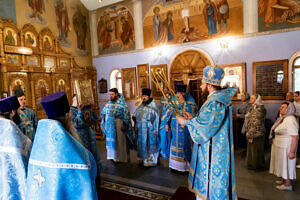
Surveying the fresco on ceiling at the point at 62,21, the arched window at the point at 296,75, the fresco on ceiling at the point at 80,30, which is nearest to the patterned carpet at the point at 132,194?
the arched window at the point at 296,75

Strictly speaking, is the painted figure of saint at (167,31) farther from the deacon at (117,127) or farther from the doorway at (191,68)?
the deacon at (117,127)

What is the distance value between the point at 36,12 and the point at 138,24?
14.4 ft

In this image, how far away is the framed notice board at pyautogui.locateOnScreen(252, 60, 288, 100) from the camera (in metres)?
6.90

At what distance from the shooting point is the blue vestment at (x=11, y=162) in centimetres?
203

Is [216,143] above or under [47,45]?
under

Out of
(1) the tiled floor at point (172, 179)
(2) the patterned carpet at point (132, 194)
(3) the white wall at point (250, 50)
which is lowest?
(1) the tiled floor at point (172, 179)

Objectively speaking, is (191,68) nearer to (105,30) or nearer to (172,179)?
(172,179)

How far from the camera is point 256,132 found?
4605 millimetres

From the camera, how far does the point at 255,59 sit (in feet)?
24.0

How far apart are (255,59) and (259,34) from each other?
89 centimetres

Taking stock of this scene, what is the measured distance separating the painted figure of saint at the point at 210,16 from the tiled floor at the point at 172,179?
505 centimetres

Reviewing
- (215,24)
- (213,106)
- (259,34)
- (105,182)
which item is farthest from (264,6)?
(105,182)

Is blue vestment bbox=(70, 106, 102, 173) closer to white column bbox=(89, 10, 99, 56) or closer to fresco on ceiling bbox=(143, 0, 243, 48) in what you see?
fresco on ceiling bbox=(143, 0, 243, 48)

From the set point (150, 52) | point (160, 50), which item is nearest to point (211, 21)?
point (160, 50)
